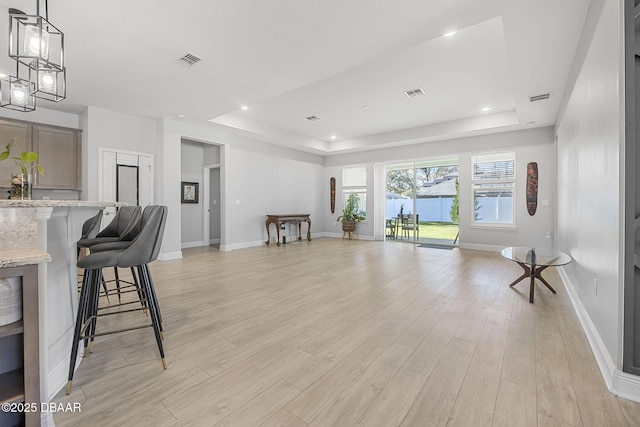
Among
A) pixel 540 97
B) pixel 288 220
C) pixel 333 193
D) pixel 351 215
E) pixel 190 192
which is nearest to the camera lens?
pixel 540 97

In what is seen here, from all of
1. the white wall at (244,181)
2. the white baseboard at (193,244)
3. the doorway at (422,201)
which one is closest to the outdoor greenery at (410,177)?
the doorway at (422,201)

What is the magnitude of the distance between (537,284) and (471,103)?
3418mm

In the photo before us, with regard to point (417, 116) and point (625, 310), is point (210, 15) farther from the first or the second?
point (417, 116)

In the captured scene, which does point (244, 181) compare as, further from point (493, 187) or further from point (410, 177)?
point (493, 187)

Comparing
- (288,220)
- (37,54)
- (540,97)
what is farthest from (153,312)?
(288,220)

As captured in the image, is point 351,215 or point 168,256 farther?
point 351,215

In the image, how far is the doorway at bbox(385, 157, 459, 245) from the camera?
7.76 metres

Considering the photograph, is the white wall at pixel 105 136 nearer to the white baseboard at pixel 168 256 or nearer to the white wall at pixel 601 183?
the white baseboard at pixel 168 256

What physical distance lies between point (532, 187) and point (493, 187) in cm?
73

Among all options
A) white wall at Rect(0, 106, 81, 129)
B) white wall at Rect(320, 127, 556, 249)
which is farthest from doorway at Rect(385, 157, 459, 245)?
white wall at Rect(0, 106, 81, 129)

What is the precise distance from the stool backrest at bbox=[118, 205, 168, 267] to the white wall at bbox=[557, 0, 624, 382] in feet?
9.11

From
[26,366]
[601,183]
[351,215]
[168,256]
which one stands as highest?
[601,183]

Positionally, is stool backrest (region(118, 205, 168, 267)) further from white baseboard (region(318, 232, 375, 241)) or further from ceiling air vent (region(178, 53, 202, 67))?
white baseboard (region(318, 232, 375, 241))

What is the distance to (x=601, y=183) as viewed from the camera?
1.92 m
